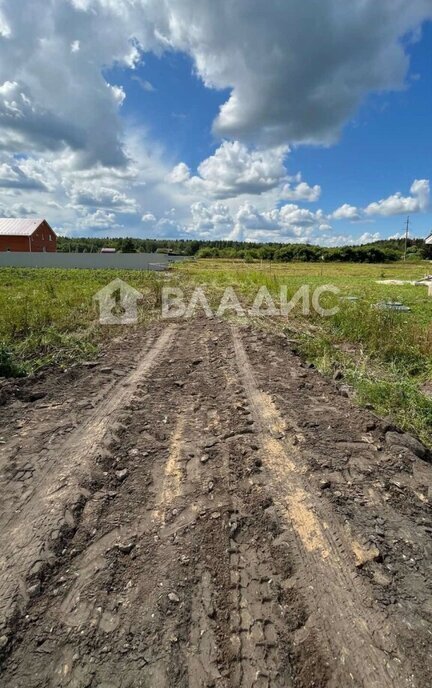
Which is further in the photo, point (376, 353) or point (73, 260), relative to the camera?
point (73, 260)

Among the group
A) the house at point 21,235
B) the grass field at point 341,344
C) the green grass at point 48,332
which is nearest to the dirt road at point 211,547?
the grass field at point 341,344

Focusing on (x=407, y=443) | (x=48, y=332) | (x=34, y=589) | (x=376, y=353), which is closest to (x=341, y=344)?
(x=376, y=353)

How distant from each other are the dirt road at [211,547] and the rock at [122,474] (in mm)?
16

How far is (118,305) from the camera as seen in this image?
34.6 feet

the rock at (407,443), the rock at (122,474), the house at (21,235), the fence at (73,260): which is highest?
the house at (21,235)

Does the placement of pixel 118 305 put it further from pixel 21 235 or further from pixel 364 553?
pixel 21 235

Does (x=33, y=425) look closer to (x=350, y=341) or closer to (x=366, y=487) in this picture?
(x=366, y=487)

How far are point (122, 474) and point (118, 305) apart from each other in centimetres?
817

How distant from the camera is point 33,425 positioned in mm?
3648

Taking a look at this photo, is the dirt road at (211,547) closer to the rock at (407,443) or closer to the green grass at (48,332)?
the rock at (407,443)

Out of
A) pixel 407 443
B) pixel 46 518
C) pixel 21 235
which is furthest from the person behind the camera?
pixel 21 235

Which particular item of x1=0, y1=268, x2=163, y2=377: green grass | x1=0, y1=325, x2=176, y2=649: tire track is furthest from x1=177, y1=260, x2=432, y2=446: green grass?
x1=0, y1=268, x2=163, y2=377: green grass

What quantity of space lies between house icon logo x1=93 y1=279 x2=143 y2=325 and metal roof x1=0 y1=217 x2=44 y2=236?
2923cm

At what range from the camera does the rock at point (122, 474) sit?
284cm
